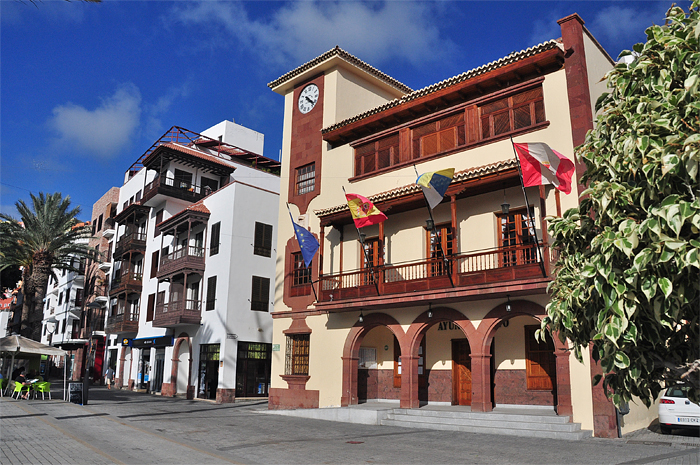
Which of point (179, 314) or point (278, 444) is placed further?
point (179, 314)

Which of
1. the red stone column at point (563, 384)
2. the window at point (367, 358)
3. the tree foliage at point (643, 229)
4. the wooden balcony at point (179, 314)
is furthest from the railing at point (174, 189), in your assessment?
the tree foliage at point (643, 229)

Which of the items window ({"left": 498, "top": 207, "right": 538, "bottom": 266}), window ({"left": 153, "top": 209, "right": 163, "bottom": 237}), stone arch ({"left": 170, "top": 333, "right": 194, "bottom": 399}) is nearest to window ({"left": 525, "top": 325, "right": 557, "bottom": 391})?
window ({"left": 498, "top": 207, "right": 538, "bottom": 266})

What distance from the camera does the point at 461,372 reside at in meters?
18.7

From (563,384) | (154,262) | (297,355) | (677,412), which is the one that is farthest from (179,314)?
(677,412)

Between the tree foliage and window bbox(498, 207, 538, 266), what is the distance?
388 inches

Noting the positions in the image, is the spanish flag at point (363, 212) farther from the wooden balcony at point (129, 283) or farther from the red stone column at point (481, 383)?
the wooden balcony at point (129, 283)

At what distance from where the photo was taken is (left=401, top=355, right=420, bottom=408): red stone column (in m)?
17.7

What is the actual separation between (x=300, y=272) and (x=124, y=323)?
807 inches

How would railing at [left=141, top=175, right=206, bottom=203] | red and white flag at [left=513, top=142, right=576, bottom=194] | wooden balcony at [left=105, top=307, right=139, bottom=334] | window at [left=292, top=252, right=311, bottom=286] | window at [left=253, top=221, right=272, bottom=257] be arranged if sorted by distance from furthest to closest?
wooden balcony at [left=105, top=307, right=139, bottom=334]
railing at [left=141, top=175, right=206, bottom=203]
window at [left=253, top=221, right=272, bottom=257]
window at [left=292, top=252, right=311, bottom=286]
red and white flag at [left=513, top=142, right=576, bottom=194]

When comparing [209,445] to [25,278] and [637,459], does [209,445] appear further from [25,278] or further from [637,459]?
[25,278]

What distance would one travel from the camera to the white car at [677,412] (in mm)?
13672

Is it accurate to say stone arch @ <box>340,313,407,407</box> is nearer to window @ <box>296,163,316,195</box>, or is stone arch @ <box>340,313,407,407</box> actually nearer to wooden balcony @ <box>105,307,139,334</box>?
window @ <box>296,163,316,195</box>

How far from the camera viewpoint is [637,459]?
10492 millimetres

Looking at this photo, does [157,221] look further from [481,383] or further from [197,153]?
[481,383]
